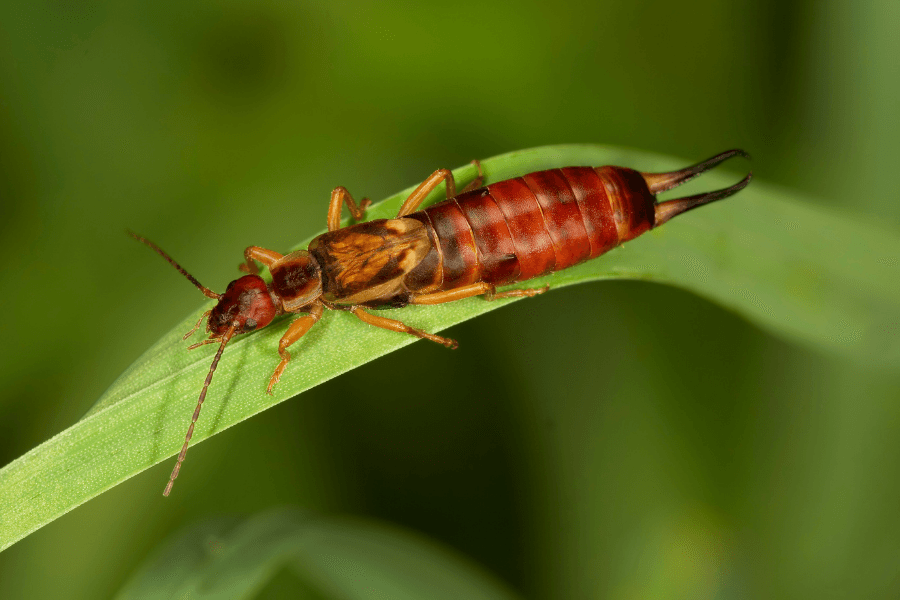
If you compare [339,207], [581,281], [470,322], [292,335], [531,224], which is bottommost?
[470,322]

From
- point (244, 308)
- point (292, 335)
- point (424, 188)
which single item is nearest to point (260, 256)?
point (244, 308)

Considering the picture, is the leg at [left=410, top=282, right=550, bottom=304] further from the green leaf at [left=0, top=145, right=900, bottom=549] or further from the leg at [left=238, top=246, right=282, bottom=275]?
the leg at [left=238, top=246, right=282, bottom=275]

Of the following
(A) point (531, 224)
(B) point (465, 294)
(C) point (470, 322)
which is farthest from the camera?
(C) point (470, 322)

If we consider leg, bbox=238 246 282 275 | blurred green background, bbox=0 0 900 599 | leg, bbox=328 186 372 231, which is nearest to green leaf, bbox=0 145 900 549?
blurred green background, bbox=0 0 900 599

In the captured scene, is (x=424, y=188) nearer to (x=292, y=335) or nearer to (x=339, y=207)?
Result: (x=339, y=207)

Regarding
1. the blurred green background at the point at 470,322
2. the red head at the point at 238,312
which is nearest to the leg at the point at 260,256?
the red head at the point at 238,312

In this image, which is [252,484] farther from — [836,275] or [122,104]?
[836,275]

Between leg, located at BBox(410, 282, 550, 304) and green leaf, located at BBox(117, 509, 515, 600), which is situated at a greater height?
leg, located at BBox(410, 282, 550, 304)

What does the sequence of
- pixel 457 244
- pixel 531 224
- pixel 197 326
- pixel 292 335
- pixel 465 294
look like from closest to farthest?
pixel 197 326
pixel 292 335
pixel 465 294
pixel 531 224
pixel 457 244
